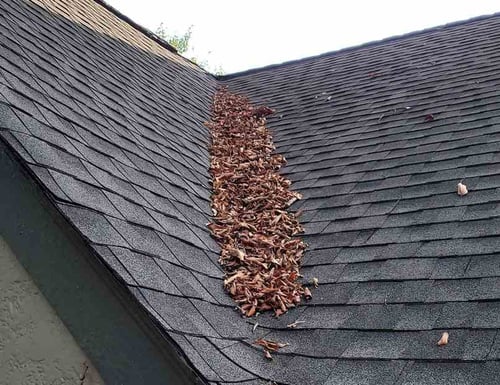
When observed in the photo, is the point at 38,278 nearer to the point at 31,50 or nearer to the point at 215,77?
the point at 31,50

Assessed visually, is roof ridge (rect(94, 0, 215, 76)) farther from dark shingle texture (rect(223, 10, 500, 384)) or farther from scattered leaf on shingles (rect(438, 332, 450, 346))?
scattered leaf on shingles (rect(438, 332, 450, 346))

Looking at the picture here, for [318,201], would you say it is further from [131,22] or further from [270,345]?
[131,22]

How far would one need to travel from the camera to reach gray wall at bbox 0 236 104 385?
2.04 m

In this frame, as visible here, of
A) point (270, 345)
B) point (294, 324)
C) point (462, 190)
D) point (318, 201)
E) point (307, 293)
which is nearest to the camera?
point (270, 345)

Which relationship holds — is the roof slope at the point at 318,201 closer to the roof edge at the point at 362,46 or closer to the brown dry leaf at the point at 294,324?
the brown dry leaf at the point at 294,324

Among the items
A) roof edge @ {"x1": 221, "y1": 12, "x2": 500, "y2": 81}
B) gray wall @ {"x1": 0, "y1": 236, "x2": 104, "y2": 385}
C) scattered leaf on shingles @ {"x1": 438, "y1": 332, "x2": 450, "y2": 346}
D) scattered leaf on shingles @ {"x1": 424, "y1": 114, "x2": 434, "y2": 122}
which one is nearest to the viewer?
gray wall @ {"x1": 0, "y1": 236, "x2": 104, "y2": 385}

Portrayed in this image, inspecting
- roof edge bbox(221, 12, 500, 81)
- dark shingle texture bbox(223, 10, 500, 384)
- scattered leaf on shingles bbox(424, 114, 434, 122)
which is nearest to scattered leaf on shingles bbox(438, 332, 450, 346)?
dark shingle texture bbox(223, 10, 500, 384)

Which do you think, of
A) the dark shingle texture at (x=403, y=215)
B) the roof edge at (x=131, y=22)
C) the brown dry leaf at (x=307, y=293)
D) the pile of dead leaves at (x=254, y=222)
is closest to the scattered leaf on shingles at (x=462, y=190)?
the dark shingle texture at (x=403, y=215)

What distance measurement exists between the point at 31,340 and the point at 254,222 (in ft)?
6.61

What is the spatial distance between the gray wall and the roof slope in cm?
33

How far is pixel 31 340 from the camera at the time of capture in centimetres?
216

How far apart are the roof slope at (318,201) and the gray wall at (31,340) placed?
0.33m

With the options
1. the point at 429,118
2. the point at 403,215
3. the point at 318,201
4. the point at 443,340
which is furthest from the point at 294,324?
the point at 429,118

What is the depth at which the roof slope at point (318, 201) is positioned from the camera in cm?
222
